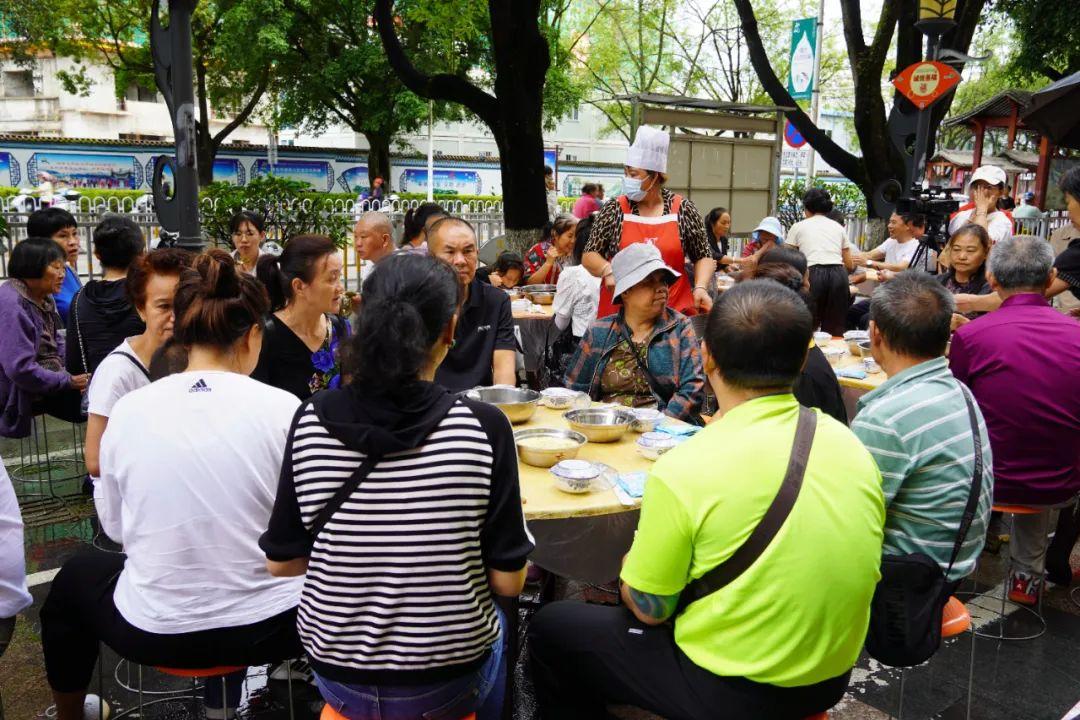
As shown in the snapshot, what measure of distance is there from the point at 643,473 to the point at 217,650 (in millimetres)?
1375

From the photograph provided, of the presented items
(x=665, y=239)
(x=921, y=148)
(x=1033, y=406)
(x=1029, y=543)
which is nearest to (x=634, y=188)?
(x=665, y=239)

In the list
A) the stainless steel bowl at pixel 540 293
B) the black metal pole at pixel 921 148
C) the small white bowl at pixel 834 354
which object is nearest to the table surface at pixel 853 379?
the small white bowl at pixel 834 354

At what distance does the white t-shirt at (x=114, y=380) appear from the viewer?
→ 108 inches

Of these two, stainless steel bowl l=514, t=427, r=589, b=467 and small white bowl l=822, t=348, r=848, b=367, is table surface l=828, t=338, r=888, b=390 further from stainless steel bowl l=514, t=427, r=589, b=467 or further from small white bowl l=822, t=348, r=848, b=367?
stainless steel bowl l=514, t=427, r=589, b=467

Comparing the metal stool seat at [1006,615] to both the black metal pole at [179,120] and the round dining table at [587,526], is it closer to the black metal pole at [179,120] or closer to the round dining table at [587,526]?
the round dining table at [587,526]

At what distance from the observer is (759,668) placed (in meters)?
1.83

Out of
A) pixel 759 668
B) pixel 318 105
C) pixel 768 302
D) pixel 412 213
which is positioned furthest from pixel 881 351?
pixel 318 105

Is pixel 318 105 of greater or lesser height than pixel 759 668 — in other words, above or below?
above

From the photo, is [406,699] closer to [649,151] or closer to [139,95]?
[649,151]

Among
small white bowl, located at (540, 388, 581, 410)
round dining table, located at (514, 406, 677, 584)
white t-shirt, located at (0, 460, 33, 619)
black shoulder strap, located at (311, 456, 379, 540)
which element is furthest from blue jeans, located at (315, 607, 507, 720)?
small white bowl, located at (540, 388, 581, 410)

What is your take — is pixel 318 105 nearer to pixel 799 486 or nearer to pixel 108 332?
pixel 108 332

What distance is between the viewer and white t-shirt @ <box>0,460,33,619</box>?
2113 millimetres

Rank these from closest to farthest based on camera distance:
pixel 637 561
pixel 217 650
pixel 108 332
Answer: pixel 637 561, pixel 217 650, pixel 108 332

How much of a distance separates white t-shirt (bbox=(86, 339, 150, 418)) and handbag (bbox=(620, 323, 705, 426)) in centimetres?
198
